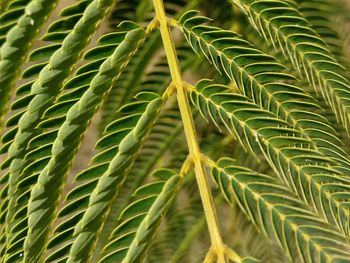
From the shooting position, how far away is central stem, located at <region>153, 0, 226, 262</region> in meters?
0.62

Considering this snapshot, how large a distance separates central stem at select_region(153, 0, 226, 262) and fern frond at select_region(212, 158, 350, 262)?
3cm

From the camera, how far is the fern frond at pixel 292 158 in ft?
2.14

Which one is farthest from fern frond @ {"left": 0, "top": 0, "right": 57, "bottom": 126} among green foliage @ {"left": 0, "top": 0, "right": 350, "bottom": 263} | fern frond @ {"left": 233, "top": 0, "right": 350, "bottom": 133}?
fern frond @ {"left": 233, "top": 0, "right": 350, "bottom": 133}

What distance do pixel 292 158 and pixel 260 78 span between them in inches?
4.6

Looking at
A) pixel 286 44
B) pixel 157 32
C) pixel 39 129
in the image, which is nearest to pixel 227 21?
pixel 157 32

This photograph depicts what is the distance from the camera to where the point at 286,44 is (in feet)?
2.61

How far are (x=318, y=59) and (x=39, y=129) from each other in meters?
0.35

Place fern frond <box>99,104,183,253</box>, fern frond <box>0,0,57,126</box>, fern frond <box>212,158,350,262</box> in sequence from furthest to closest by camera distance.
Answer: fern frond <box>99,104,183,253</box> < fern frond <box>0,0,57,126</box> < fern frond <box>212,158,350,262</box>

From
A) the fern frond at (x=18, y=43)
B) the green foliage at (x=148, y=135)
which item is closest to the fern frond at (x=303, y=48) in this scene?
the green foliage at (x=148, y=135)

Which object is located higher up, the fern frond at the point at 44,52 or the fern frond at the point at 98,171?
the fern frond at the point at 44,52

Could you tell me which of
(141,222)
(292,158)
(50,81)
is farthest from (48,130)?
(292,158)

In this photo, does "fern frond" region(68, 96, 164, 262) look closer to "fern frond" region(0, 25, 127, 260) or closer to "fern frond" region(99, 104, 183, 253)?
"fern frond" region(0, 25, 127, 260)

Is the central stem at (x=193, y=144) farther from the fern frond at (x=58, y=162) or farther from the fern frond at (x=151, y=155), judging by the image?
the fern frond at (x=151, y=155)

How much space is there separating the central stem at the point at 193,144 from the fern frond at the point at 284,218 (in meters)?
0.03
